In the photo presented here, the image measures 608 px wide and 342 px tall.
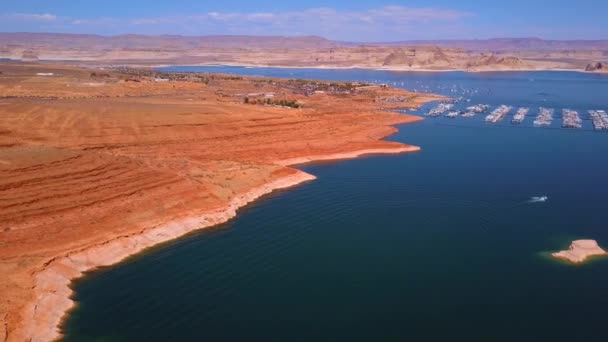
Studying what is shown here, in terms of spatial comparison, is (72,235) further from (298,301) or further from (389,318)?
(389,318)

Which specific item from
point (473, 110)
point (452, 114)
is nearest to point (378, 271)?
point (452, 114)

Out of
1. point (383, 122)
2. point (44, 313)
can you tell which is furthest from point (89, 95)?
point (44, 313)

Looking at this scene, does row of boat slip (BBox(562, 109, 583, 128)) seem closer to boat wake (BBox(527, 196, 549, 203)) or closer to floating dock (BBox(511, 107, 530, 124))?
floating dock (BBox(511, 107, 530, 124))

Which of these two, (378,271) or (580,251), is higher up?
(580,251)

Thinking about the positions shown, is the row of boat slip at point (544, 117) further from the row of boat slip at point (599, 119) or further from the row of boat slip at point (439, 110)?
the row of boat slip at point (439, 110)

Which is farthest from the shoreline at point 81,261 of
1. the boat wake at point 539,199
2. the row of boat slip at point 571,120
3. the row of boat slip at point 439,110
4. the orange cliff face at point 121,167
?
the row of boat slip at point 439,110

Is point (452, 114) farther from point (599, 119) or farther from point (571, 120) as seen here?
point (599, 119)

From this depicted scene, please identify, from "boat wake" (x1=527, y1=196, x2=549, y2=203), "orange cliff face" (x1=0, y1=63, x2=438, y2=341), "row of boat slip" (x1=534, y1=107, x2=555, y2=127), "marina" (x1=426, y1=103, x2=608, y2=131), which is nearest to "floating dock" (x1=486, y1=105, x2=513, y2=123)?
"marina" (x1=426, y1=103, x2=608, y2=131)
